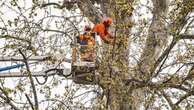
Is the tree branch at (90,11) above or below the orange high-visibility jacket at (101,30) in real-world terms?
above

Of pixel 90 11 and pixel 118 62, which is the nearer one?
pixel 118 62

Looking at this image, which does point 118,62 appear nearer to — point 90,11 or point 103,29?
point 103,29

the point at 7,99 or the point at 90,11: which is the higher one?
the point at 90,11

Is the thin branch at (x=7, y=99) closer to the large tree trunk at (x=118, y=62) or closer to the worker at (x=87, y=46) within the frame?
the large tree trunk at (x=118, y=62)

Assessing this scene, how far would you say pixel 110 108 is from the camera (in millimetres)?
9281

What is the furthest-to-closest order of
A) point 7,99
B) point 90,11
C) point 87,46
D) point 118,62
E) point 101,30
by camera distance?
point 90,11
point 101,30
point 87,46
point 118,62
point 7,99

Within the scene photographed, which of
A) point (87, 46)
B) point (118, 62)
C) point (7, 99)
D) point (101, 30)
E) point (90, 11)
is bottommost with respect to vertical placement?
point (7, 99)

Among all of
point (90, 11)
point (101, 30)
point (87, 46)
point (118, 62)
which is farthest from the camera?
point (90, 11)

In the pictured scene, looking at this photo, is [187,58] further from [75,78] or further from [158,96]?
[75,78]

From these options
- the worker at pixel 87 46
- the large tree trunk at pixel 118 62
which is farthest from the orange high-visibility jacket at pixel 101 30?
the large tree trunk at pixel 118 62

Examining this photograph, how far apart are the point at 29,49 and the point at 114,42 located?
1389mm

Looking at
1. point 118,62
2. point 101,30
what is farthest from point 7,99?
point 101,30

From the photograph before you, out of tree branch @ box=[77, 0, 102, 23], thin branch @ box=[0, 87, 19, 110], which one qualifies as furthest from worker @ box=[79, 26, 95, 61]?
tree branch @ box=[77, 0, 102, 23]

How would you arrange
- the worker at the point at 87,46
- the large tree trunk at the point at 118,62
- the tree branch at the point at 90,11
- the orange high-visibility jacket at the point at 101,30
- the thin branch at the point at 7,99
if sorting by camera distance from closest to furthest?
1. the thin branch at the point at 7,99
2. the large tree trunk at the point at 118,62
3. the worker at the point at 87,46
4. the orange high-visibility jacket at the point at 101,30
5. the tree branch at the point at 90,11
